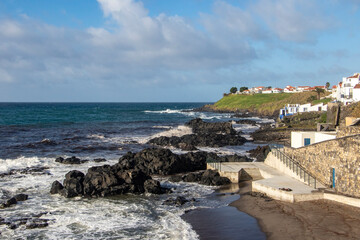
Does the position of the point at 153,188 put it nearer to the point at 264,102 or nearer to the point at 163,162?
the point at 163,162

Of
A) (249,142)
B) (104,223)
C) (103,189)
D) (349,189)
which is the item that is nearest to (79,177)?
(103,189)

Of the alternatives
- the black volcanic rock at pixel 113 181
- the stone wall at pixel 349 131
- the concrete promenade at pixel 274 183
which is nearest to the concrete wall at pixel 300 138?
the concrete promenade at pixel 274 183

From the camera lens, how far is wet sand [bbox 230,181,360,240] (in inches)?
574

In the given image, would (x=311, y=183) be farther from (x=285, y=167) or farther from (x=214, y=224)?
(x=214, y=224)

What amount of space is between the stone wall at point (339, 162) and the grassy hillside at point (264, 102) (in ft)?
280

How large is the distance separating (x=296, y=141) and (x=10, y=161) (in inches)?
1032

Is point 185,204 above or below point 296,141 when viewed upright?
below

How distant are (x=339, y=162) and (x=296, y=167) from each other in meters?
4.24

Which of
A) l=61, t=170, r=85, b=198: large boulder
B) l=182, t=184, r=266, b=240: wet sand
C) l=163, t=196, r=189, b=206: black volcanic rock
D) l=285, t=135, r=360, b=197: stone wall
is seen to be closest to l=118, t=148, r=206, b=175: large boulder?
l=61, t=170, r=85, b=198: large boulder

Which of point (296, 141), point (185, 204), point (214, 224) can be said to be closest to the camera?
point (214, 224)

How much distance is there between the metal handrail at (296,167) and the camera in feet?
68.5

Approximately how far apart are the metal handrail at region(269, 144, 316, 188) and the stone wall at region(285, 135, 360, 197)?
1.38 ft

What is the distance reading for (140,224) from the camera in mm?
16812

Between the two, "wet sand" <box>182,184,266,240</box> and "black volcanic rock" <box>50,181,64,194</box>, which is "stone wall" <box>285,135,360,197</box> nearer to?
"wet sand" <box>182,184,266,240</box>
